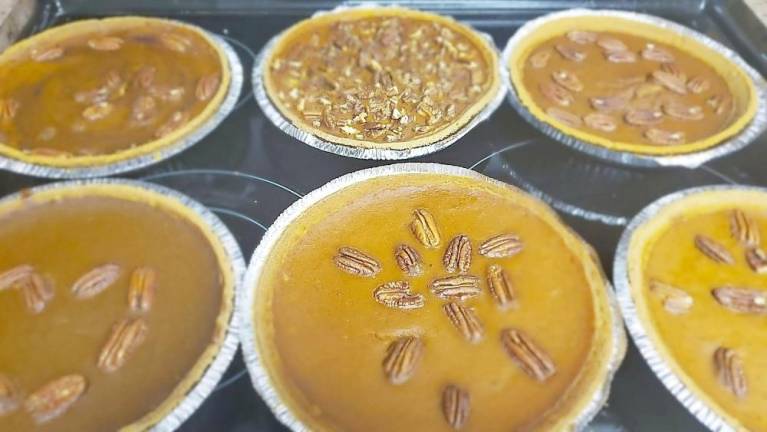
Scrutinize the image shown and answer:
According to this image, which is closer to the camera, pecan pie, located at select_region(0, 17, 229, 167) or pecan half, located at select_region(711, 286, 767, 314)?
pecan half, located at select_region(711, 286, 767, 314)

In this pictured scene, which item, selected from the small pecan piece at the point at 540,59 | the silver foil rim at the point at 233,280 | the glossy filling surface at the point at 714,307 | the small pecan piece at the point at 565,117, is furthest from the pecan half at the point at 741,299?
the silver foil rim at the point at 233,280

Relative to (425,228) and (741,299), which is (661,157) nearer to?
(741,299)

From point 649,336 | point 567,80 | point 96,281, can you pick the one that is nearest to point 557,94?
point 567,80

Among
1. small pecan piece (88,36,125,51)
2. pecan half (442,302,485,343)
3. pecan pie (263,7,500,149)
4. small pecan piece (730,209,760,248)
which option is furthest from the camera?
small pecan piece (88,36,125,51)

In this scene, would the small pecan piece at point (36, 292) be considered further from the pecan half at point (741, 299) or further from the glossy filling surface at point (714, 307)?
the pecan half at point (741, 299)

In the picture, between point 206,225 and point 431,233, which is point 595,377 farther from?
point 206,225

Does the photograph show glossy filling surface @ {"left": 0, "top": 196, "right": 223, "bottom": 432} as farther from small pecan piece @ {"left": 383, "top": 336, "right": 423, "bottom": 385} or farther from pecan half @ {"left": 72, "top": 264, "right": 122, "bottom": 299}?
small pecan piece @ {"left": 383, "top": 336, "right": 423, "bottom": 385}

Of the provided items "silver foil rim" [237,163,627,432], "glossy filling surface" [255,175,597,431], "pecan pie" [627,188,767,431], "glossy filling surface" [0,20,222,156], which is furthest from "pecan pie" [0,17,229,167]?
"pecan pie" [627,188,767,431]
